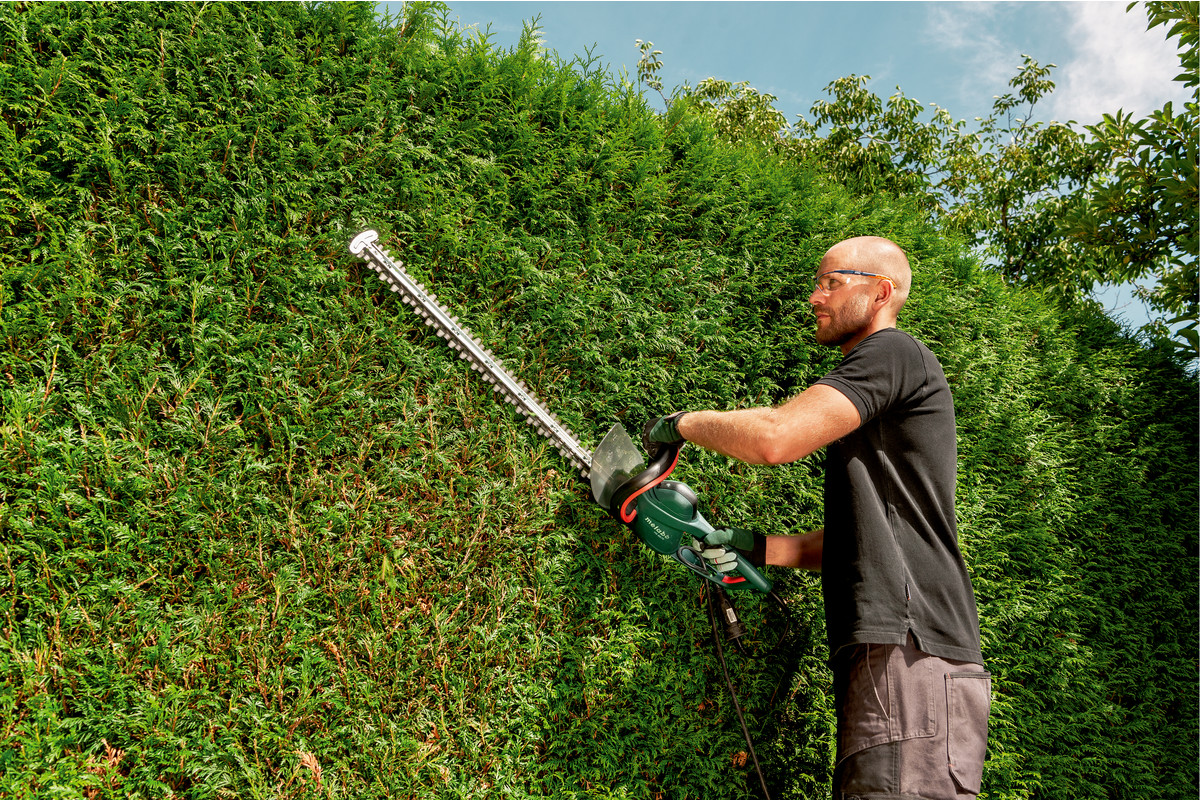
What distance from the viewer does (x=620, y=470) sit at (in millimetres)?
2428

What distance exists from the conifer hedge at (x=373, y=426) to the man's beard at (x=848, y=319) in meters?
0.69

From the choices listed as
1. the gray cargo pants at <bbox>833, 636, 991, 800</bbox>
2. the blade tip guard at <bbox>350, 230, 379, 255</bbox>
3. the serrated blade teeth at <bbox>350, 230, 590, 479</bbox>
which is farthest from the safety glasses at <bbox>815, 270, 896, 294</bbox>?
the blade tip guard at <bbox>350, 230, 379, 255</bbox>

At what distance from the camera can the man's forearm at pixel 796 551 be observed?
253 centimetres

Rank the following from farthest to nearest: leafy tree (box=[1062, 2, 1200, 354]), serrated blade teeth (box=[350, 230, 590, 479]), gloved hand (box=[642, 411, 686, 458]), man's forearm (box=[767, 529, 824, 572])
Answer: leafy tree (box=[1062, 2, 1200, 354]) < man's forearm (box=[767, 529, 824, 572]) < serrated blade teeth (box=[350, 230, 590, 479]) < gloved hand (box=[642, 411, 686, 458])

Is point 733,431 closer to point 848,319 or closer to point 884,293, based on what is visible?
point 848,319

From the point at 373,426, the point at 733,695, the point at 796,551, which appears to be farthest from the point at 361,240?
the point at 733,695

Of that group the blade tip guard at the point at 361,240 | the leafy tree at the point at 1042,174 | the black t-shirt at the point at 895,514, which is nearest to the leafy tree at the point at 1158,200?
the leafy tree at the point at 1042,174

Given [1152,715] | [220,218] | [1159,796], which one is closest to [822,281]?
[220,218]

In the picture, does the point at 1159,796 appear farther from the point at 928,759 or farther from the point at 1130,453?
the point at 928,759

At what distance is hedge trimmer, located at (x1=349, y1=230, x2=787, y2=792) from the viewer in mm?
2295

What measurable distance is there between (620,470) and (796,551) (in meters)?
0.82

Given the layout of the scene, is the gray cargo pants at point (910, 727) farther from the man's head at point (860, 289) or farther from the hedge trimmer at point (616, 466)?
the man's head at point (860, 289)

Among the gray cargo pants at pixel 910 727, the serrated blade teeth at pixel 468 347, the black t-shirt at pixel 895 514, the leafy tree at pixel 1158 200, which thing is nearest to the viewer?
the gray cargo pants at pixel 910 727

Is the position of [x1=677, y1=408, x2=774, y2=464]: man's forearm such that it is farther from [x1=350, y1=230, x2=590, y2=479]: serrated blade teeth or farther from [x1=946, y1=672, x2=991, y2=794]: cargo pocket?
[x1=946, y1=672, x2=991, y2=794]: cargo pocket
